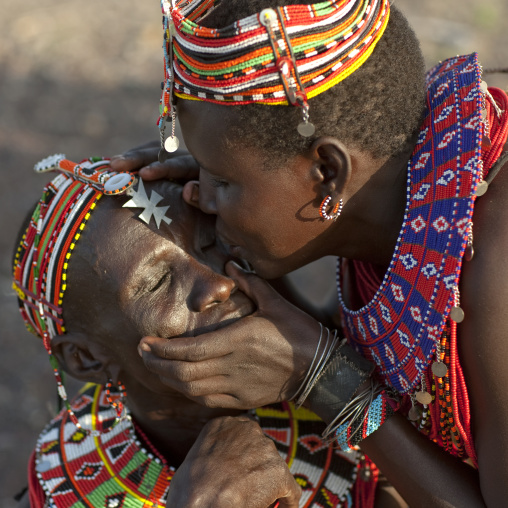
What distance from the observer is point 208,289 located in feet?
8.09

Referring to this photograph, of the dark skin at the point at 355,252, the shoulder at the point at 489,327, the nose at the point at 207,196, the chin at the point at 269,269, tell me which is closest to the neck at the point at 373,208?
the dark skin at the point at 355,252

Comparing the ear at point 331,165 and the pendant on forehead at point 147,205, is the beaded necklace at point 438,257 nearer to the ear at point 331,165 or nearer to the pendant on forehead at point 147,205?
the ear at point 331,165

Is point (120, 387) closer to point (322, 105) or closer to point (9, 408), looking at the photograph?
point (322, 105)

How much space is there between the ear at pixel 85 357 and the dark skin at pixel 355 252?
0.30m

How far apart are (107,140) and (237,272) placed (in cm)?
416

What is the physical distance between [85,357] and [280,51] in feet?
4.56

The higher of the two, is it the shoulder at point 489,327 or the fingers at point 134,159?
the fingers at point 134,159

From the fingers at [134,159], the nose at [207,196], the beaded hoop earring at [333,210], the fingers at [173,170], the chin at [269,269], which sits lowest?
the chin at [269,269]

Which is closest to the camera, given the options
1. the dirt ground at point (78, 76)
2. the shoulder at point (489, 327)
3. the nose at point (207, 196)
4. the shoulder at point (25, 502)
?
the shoulder at point (489, 327)

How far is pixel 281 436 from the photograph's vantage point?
2.88 metres

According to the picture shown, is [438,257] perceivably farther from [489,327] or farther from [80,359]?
[80,359]

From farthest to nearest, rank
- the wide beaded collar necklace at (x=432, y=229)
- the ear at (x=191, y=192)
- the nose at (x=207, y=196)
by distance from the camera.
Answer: the ear at (x=191, y=192) → the nose at (x=207, y=196) → the wide beaded collar necklace at (x=432, y=229)

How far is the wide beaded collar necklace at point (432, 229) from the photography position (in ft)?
7.00

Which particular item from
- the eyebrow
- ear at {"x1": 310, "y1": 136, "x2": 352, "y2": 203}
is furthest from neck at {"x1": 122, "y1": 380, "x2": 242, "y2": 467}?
ear at {"x1": 310, "y1": 136, "x2": 352, "y2": 203}
